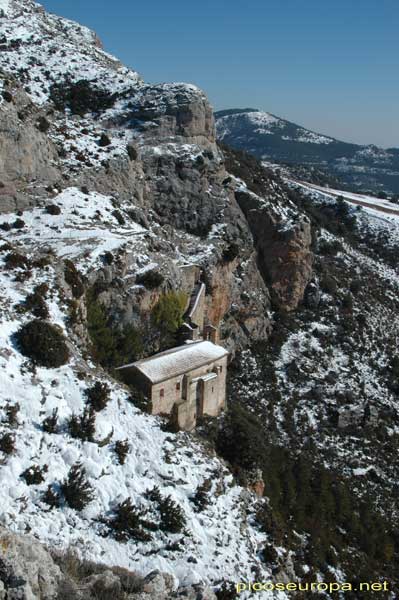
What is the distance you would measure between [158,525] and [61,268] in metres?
15.8

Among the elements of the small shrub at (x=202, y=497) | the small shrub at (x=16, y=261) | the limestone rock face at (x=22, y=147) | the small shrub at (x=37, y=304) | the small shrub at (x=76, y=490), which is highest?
the limestone rock face at (x=22, y=147)

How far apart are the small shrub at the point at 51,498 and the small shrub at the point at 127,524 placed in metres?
2.05

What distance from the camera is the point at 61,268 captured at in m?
28.4

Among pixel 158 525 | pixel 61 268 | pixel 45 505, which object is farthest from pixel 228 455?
pixel 61 268

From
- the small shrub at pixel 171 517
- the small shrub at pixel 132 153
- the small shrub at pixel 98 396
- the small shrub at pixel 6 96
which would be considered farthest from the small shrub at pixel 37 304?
the small shrub at pixel 132 153

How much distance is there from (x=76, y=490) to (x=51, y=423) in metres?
3.30

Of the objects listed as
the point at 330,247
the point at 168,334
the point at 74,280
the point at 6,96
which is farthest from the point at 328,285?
the point at 6,96

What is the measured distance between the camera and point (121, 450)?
20984 mm

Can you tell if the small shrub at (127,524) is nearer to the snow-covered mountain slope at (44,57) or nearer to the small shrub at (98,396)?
the small shrub at (98,396)

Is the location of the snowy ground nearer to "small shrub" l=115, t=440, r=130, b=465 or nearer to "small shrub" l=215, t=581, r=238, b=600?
"small shrub" l=115, t=440, r=130, b=465

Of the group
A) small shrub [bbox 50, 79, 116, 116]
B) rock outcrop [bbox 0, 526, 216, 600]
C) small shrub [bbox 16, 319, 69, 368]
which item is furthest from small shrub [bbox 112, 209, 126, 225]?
rock outcrop [bbox 0, 526, 216, 600]

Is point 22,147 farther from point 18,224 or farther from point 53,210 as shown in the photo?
point 18,224

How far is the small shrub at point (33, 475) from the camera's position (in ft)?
57.6

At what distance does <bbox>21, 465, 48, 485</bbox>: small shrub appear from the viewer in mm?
17547
